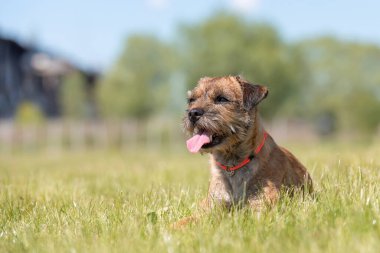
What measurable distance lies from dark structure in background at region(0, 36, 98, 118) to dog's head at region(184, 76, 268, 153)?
5293 cm

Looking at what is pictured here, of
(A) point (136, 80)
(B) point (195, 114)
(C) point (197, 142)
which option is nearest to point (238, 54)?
(A) point (136, 80)

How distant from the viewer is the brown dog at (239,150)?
538cm

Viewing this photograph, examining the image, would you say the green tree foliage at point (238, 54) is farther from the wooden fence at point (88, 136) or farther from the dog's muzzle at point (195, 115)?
the dog's muzzle at point (195, 115)

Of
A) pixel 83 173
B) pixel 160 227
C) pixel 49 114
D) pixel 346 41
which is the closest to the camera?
pixel 160 227

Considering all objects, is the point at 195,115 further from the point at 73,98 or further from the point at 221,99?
the point at 73,98

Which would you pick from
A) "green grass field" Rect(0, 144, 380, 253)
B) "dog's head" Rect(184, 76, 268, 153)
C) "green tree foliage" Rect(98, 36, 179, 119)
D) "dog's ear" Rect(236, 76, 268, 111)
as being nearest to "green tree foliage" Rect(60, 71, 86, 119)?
"green tree foliage" Rect(98, 36, 179, 119)

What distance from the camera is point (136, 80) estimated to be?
5353 cm

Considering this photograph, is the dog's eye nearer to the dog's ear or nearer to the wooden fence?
the dog's ear

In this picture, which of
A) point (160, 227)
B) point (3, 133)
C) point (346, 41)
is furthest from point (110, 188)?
point (346, 41)

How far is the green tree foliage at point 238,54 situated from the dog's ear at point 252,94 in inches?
1295

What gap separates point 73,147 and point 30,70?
26592 mm

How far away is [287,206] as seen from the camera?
4574 millimetres

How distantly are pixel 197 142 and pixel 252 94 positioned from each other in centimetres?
76

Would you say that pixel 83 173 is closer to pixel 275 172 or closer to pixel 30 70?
pixel 275 172
